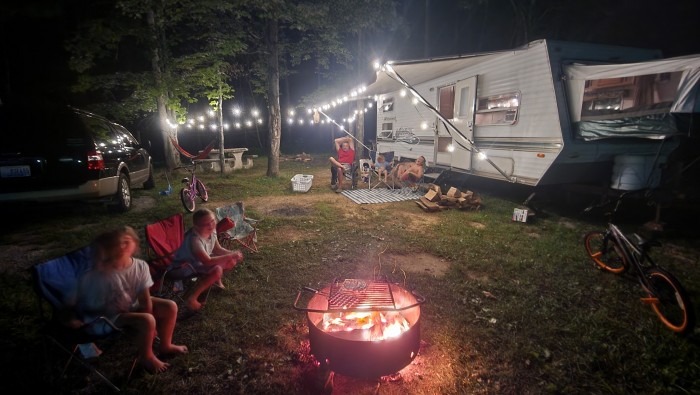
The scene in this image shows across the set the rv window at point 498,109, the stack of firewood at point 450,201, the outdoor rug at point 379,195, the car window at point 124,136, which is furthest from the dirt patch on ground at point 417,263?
the car window at point 124,136

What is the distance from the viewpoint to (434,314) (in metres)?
3.48

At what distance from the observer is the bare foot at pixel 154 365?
258 cm

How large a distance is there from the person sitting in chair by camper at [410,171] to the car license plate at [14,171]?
8234 mm

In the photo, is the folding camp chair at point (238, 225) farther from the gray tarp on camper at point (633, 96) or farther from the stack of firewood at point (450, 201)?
the gray tarp on camper at point (633, 96)

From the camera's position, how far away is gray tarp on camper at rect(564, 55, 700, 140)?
182 inches

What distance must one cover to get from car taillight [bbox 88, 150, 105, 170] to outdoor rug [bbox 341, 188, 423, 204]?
215 inches

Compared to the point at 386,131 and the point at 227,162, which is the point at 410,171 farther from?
the point at 227,162

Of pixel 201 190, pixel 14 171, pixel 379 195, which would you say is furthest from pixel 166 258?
pixel 379 195

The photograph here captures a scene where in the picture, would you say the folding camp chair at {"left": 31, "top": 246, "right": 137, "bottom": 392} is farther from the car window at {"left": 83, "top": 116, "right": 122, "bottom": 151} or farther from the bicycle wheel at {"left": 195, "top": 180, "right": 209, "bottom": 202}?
the bicycle wheel at {"left": 195, "top": 180, "right": 209, "bottom": 202}

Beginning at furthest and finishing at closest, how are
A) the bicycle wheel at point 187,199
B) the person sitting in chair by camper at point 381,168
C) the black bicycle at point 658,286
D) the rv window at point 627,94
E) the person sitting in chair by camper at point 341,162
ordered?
1. the person sitting in chair by camper at point 381,168
2. the person sitting in chair by camper at point 341,162
3. the bicycle wheel at point 187,199
4. the rv window at point 627,94
5. the black bicycle at point 658,286

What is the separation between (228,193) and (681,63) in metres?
9.97

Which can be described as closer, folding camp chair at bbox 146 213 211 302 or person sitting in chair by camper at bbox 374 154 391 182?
folding camp chair at bbox 146 213 211 302

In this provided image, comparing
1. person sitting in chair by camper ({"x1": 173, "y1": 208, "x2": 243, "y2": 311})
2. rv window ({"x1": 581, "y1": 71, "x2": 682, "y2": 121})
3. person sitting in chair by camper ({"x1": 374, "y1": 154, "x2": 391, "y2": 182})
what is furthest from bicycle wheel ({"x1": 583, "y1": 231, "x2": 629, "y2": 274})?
person sitting in chair by camper ({"x1": 374, "y1": 154, "x2": 391, "y2": 182})

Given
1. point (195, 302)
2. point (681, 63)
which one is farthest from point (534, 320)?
point (681, 63)
